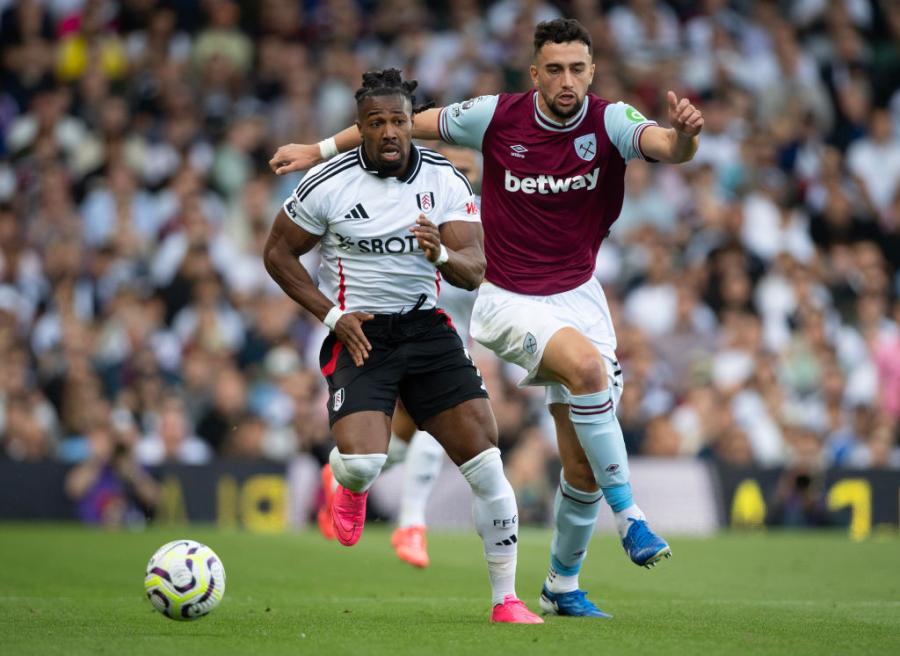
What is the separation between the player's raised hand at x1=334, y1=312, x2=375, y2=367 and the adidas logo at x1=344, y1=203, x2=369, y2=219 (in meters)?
0.52

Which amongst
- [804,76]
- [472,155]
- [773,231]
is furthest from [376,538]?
[804,76]

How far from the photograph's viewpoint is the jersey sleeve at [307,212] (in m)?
8.08

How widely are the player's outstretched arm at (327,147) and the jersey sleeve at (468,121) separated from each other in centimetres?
5

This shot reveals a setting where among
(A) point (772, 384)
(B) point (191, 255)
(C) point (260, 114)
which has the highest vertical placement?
(C) point (260, 114)

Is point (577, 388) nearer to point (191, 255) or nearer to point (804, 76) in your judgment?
point (191, 255)

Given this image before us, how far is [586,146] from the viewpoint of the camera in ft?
28.0

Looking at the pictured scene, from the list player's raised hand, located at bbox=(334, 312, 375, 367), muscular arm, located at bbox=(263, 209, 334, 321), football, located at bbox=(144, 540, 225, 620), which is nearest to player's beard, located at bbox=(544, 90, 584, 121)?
muscular arm, located at bbox=(263, 209, 334, 321)

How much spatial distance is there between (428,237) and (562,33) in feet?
5.15

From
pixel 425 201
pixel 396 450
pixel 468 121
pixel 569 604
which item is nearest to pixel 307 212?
pixel 425 201

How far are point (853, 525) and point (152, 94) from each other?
10.1 m

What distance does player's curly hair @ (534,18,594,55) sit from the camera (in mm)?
8352

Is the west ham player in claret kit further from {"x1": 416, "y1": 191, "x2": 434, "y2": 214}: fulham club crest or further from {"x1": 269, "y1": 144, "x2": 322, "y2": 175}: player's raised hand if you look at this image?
{"x1": 416, "y1": 191, "x2": 434, "y2": 214}: fulham club crest

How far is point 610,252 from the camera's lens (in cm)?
1894

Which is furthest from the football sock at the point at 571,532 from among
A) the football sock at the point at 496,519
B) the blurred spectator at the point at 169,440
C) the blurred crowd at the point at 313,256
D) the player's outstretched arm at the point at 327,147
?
the blurred spectator at the point at 169,440
